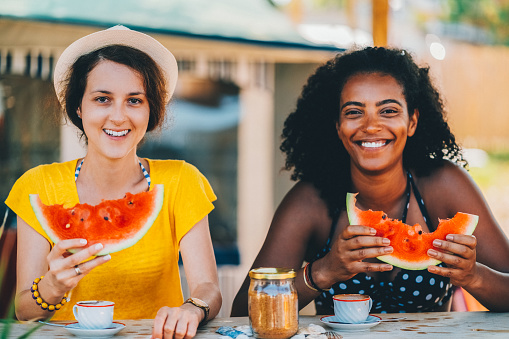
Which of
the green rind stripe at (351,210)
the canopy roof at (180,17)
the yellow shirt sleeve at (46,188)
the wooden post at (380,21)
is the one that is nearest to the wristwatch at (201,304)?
the green rind stripe at (351,210)

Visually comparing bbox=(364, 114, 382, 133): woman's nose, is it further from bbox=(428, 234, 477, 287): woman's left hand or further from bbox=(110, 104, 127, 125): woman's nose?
bbox=(110, 104, 127, 125): woman's nose

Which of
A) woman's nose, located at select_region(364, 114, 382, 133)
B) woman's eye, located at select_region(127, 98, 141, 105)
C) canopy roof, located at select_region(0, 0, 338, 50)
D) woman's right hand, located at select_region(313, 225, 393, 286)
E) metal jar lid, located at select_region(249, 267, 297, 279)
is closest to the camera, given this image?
metal jar lid, located at select_region(249, 267, 297, 279)

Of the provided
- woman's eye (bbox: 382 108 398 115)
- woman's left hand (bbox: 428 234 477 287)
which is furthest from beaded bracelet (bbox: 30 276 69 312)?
woman's eye (bbox: 382 108 398 115)

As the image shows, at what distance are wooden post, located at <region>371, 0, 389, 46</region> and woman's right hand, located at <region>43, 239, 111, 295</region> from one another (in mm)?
2890

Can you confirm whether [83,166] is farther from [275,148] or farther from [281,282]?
[275,148]

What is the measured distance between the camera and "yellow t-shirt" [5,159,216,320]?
3.02 metres

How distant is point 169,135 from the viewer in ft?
22.2

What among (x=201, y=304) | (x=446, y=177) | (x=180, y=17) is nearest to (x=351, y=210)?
(x=201, y=304)

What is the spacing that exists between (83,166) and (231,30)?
126 inches

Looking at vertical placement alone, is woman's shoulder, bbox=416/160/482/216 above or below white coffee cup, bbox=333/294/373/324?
above

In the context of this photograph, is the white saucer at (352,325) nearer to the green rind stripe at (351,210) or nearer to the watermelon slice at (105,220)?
the green rind stripe at (351,210)

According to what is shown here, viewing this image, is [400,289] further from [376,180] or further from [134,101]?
[134,101]

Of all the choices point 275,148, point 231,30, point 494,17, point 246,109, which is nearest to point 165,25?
point 231,30

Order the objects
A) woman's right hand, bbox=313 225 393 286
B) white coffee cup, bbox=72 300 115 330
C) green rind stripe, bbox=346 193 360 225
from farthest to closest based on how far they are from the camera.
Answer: green rind stripe, bbox=346 193 360 225, woman's right hand, bbox=313 225 393 286, white coffee cup, bbox=72 300 115 330
